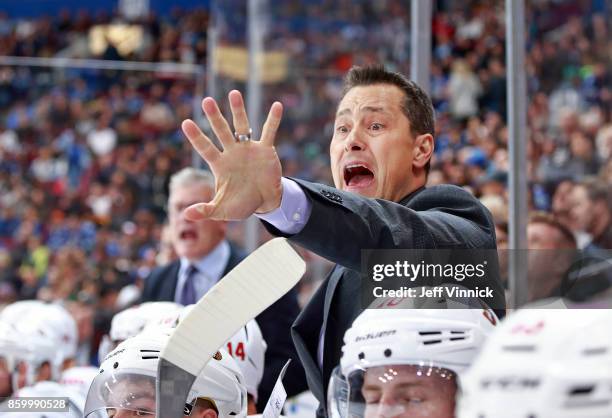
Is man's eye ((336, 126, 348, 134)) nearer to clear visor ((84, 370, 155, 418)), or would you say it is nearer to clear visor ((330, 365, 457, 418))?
clear visor ((84, 370, 155, 418))

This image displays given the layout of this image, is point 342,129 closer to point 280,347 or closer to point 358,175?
point 358,175

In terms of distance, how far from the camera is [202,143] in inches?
65.4

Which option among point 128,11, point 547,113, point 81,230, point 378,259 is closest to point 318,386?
point 378,259

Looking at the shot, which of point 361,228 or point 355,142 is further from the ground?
point 355,142

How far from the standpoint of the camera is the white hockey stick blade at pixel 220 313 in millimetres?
1550

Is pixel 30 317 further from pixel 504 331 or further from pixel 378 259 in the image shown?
pixel 504 331

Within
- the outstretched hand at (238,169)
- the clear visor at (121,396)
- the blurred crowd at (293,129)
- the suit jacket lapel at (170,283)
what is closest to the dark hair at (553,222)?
the blurred crowd at (293,129)

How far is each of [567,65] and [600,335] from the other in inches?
148

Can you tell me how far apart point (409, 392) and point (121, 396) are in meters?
0.61

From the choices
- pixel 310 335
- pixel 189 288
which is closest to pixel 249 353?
pixel 310 335

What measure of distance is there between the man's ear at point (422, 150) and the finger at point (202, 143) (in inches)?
30.5

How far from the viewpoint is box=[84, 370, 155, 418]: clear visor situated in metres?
1.96

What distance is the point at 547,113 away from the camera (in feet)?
15.3

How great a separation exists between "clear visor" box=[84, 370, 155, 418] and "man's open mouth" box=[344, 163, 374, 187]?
2.14ft
